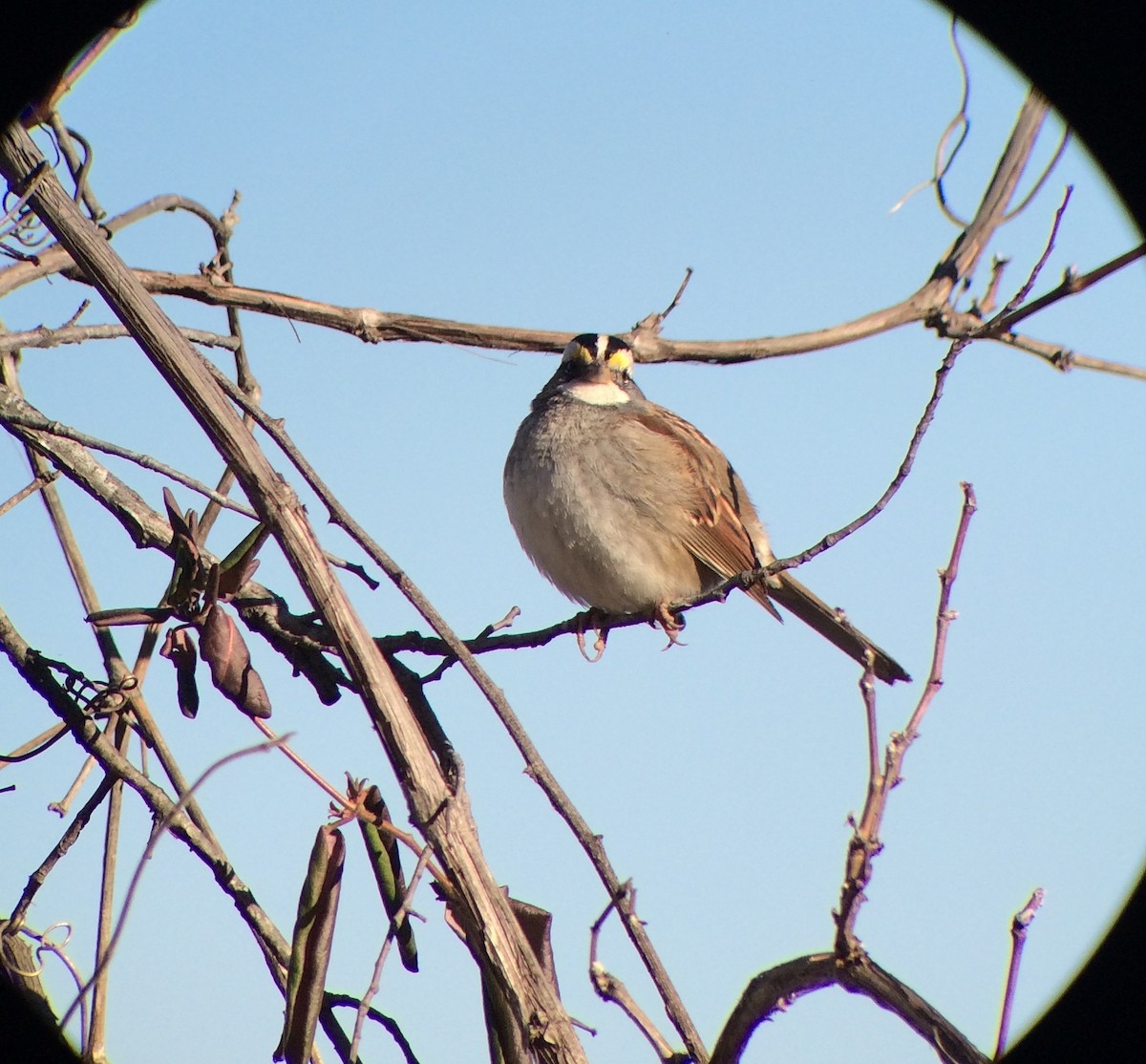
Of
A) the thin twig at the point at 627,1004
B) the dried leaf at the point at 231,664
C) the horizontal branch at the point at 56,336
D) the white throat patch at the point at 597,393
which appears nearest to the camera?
the thin twig at the point at 627,1004

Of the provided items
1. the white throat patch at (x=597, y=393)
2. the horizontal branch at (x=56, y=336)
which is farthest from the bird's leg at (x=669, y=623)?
the horizontal branch at (x=56, y=336)

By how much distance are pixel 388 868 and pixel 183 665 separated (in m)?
0.57

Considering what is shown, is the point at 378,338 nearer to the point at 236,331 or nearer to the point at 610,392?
the point at 236,331

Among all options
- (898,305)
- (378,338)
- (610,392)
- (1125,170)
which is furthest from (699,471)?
(1125,170)

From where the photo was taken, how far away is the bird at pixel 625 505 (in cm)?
498

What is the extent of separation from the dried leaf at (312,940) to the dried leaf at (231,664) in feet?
1.12

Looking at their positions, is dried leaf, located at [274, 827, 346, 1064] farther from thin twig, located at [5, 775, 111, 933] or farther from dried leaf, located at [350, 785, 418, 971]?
thin twig, located at [5, 775, 111, 933]

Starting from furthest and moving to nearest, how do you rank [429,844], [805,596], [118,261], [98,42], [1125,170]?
[805,596] < [98,42] < [1125,170] < [118,261] < [429,844]

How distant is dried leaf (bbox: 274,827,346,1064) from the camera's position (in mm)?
2150

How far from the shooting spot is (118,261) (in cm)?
233

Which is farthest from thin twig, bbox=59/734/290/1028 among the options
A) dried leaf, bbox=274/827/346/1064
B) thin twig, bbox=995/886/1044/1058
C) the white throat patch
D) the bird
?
the white throat patch

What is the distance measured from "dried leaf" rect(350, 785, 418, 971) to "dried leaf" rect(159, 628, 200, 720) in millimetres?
433

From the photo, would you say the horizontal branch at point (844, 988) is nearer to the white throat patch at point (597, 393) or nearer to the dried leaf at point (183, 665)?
the dried leaf at point (183, 665)

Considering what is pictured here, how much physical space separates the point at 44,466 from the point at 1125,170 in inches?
104
